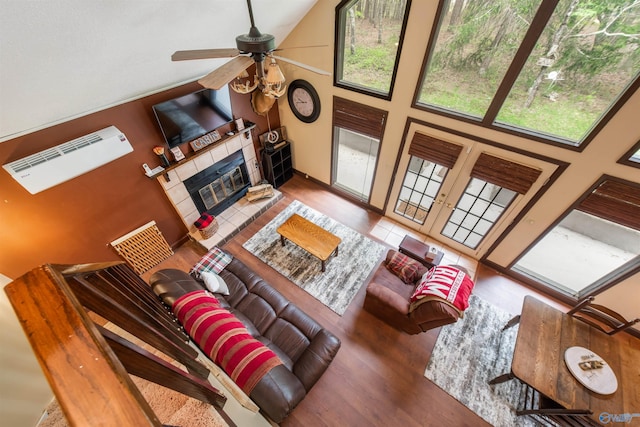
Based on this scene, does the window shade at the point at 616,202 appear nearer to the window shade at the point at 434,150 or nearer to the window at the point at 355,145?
the window shade at the point at 434,150

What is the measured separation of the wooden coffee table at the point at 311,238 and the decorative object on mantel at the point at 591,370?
275 centimetres

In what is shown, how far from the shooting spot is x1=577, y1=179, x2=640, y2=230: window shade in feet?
8.46

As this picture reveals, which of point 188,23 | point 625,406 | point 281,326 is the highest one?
point 625,406

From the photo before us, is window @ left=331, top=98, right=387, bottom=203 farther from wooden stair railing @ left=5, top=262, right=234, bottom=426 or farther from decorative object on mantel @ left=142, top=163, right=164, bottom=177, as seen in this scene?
wooden stair railing @ left=5, top=262, right=234, bottom=426

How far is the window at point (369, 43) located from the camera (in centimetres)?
312

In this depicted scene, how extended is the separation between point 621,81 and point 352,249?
3482mm

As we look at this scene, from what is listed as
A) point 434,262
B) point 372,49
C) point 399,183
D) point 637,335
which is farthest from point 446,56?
point 637,335

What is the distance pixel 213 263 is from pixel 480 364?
360 cm

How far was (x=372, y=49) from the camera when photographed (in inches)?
136

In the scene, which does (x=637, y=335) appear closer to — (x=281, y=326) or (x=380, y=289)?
(x=380, y=289)

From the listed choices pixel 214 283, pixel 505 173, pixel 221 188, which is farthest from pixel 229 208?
pixel 505 173

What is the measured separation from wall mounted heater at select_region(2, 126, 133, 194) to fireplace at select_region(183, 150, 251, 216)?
1.12 meters

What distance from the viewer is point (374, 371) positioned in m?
3.07

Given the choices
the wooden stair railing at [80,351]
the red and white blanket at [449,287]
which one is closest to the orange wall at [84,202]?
the wooden stair railing at [80,351]
